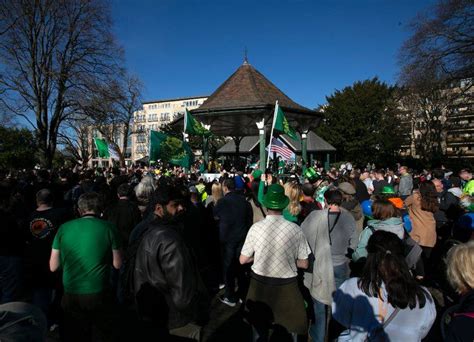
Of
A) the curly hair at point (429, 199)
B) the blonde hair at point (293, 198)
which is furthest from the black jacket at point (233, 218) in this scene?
the curly hair at point (429, 199)

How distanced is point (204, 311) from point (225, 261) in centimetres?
297

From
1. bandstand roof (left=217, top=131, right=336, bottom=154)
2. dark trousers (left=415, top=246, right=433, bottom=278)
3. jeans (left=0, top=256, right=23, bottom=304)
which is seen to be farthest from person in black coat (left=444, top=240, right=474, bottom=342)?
bandstand roof (left=217, top=131, right=336, bottom=154)

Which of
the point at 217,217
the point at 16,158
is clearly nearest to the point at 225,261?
the point at 217,217

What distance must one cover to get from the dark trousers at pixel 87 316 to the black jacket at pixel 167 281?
0.73 metres

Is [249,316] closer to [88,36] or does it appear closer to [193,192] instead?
[193,192]

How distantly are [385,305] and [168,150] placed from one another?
952cm

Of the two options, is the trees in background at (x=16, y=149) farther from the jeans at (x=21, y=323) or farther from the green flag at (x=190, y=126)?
the jeans at (x=21, y=323)

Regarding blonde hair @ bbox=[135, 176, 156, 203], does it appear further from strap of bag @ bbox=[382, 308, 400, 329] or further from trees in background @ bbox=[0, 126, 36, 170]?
trees in background @ bbox=[0, 126, 36, 170]

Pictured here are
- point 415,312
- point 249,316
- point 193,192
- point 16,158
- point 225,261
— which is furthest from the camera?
point 16,158

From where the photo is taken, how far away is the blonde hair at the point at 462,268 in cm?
209

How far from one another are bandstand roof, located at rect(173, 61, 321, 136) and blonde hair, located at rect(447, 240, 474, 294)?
10727mm

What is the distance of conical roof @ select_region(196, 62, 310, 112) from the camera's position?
13.4 metres

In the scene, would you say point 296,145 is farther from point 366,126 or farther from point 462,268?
point 462,268

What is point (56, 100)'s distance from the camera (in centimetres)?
1986
